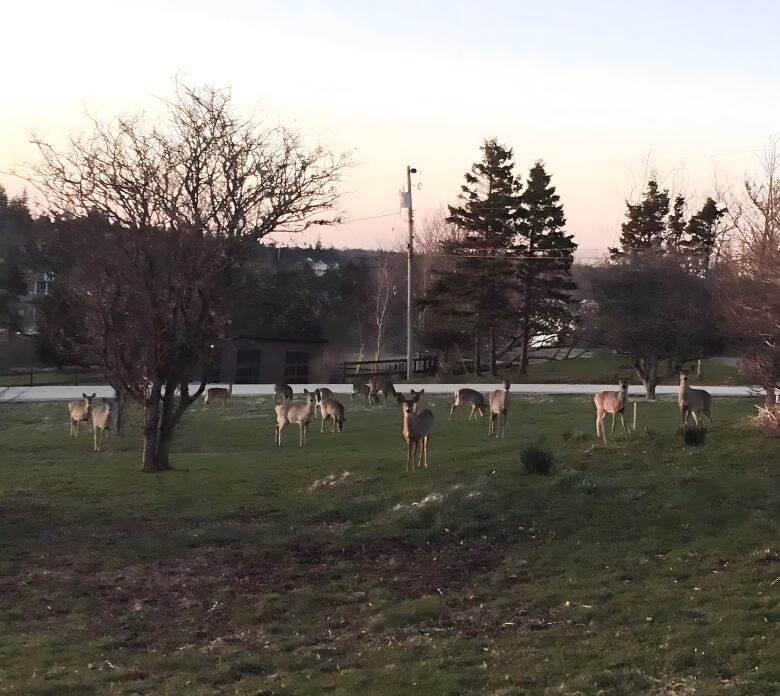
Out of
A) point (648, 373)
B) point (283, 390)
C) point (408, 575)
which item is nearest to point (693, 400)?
point (408, 575)

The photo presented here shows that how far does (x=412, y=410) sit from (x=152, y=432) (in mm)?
5595

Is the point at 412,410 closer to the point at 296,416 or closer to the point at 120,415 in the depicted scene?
the point at 296,416

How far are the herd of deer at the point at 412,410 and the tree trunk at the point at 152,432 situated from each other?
15.3 ft

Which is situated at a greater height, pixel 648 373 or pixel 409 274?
pixel 409 274

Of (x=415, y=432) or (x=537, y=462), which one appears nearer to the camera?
(x=537, y=462)

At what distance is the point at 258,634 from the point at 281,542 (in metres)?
3.89

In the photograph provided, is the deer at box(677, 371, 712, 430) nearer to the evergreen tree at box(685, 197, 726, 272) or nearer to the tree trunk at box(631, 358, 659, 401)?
the tree trunk at box(631, 358, 659, 401)

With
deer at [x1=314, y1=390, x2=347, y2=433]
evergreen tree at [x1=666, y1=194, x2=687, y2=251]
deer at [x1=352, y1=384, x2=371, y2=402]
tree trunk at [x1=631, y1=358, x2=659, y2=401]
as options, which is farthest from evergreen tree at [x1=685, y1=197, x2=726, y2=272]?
deer at [x1=314, y1=390, x2=347, y2=433]

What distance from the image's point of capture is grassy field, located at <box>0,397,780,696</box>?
23.4 feet

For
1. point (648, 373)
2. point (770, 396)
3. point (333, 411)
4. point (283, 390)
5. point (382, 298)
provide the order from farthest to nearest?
point (382, 298) → point (648, 373) → point (283, 390) → point (333, 411) → point (770, 396)

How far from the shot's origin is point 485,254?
55.0 m

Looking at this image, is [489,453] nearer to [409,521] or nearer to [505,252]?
[409,521]

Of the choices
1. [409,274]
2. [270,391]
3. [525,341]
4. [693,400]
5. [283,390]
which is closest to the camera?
[693,400]

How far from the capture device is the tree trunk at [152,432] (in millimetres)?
19375
